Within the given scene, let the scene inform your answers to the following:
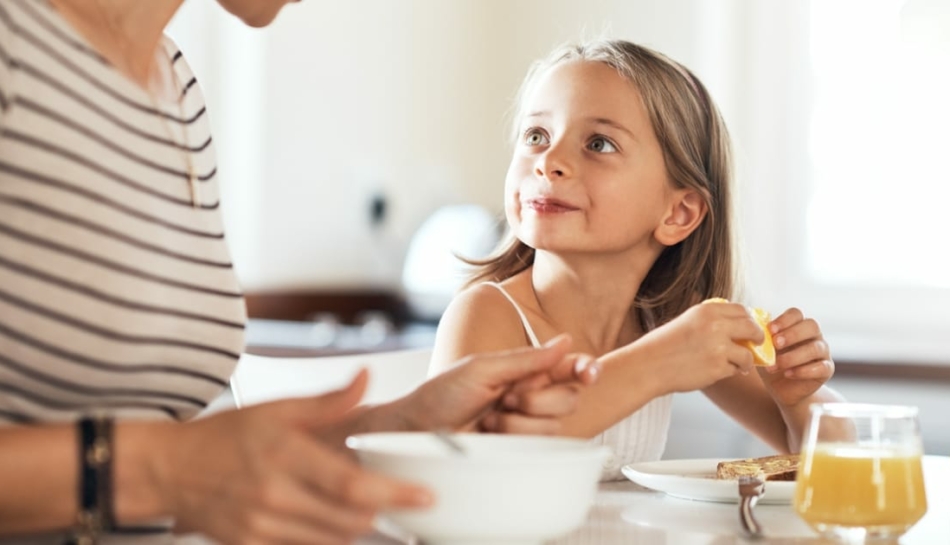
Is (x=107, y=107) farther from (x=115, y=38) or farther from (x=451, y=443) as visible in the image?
(x=451, y=443)

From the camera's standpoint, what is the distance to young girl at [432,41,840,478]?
147cm

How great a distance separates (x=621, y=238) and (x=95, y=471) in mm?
900

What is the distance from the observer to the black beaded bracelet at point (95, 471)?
0.75 metres

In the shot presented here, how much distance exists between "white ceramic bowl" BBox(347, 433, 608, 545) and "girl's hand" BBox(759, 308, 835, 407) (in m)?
0.64

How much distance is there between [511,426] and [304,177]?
266cm

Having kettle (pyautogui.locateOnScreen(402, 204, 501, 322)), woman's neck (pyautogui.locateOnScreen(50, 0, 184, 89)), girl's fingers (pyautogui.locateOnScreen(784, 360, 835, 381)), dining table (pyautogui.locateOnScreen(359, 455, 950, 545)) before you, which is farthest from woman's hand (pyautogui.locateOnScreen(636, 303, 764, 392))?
kettle (pyautogui.locateOnScreen(402, 204, 501, 322))

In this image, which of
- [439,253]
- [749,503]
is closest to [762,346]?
[749,503]

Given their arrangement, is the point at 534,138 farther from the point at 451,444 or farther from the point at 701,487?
the point at 451,444

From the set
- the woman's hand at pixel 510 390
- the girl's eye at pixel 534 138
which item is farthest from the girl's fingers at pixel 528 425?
the girl's eye at pixel 534 138

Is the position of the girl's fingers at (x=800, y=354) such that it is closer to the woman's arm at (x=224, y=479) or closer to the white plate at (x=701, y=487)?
the white plate at (x=701, y=487)

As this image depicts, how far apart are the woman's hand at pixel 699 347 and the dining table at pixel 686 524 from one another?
4.6 inches

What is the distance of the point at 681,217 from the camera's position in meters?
1.62

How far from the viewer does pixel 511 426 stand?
966 millimetres

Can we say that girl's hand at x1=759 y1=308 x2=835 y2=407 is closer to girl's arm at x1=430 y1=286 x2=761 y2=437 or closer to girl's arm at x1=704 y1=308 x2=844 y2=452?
girl's arm at x1=704 y1=308 x2=844 y2=452
